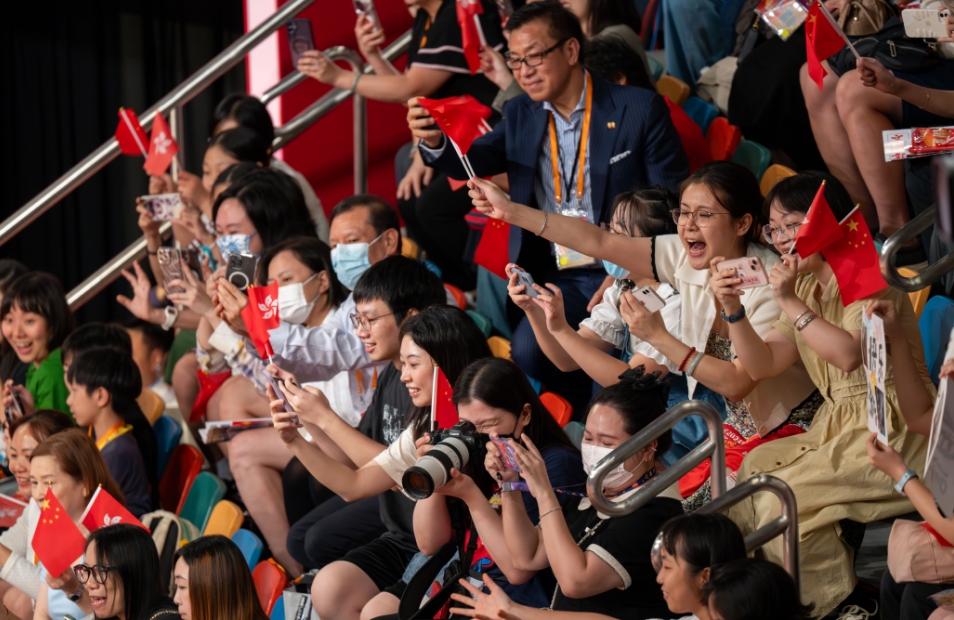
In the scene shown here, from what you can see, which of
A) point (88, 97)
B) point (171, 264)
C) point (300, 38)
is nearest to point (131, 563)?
point (171, 264)

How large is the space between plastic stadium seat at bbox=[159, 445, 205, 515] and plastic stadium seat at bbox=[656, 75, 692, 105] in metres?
2.34

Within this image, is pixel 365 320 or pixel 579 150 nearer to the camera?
pixel 365 320

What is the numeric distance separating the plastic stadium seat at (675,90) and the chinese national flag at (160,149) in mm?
2082

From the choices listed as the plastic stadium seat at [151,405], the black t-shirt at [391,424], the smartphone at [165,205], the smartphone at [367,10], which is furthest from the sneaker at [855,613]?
the smartphone at [165,205]

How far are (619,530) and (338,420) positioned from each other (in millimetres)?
1017

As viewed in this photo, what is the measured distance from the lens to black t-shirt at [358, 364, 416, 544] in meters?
3.42

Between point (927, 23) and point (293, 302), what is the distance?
217cm

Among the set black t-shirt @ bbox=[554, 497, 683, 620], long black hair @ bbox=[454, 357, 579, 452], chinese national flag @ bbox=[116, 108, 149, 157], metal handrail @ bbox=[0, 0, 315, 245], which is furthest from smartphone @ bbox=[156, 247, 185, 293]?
black t-shirt @ bbox=[554, 497, 683, 620]

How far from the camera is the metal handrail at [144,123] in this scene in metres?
5.44

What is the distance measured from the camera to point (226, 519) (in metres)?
4.04

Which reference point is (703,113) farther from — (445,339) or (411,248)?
(445,339)

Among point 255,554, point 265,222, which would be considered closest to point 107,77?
point 265,222

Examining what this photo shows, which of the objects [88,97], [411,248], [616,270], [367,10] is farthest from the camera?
[88,97]

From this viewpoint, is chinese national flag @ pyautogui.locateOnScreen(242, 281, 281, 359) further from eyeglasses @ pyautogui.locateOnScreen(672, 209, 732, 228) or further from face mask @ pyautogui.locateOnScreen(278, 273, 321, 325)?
eyeglasses @ pyautogui.locateOnScreen(672, 209, 732, 228)
